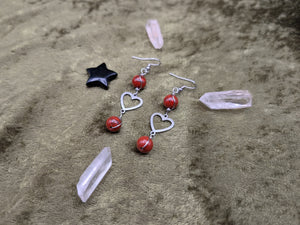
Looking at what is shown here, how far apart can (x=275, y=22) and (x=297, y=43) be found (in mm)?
128

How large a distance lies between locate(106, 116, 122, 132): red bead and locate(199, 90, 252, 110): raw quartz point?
0.28m

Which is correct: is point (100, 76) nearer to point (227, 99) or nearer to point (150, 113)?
point (150, 113)

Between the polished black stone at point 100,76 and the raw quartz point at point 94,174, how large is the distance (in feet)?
0.88

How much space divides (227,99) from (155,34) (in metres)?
0.40

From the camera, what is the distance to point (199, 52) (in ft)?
3.43

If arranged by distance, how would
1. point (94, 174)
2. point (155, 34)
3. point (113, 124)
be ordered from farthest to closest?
point (155, 34), point (113, 124), point (94, 174)

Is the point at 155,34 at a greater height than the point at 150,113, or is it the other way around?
the point at 155,34

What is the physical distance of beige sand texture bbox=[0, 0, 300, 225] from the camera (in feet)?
2.17

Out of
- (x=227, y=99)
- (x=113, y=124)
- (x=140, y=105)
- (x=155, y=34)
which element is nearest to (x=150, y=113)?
(x=140, y=105)

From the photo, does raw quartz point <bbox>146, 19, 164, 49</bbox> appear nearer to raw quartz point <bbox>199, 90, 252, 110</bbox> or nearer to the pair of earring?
the pair of earring

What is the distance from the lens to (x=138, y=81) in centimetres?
93

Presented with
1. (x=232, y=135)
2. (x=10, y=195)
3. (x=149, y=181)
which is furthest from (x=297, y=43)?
(x=10, y=195)

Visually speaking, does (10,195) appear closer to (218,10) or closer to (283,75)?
(283,75)

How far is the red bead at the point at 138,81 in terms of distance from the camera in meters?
0.93
